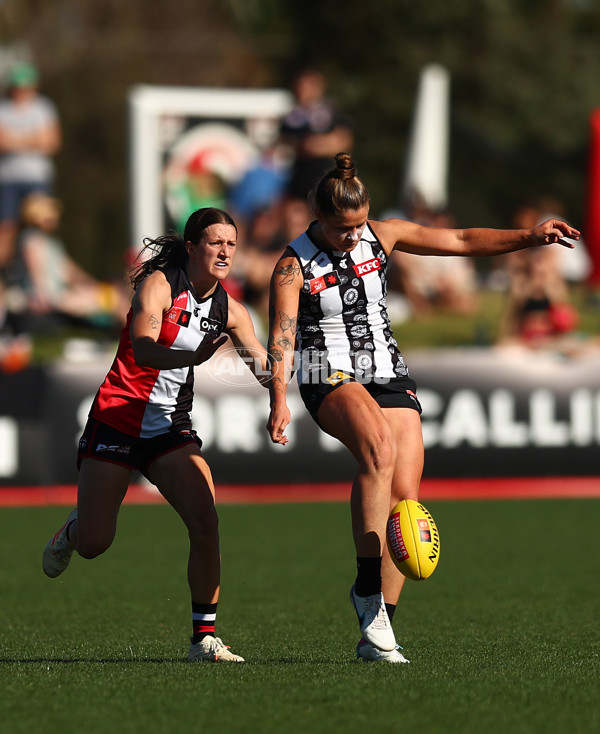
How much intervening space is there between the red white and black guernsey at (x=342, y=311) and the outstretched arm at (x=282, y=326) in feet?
0.29

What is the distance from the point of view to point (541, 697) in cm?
471

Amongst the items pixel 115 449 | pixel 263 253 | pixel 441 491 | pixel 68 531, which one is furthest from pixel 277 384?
pixel 263 253

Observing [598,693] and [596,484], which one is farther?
[596,484]

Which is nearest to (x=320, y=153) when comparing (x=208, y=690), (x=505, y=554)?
(x=505, y=554)

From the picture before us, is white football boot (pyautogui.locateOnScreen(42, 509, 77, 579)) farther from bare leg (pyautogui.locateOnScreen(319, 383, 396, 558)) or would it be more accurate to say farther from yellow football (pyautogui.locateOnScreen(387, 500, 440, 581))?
yellow football (pyautogui.locateOnScreen(387, 500, 440, 581))

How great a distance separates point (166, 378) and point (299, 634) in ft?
4.81

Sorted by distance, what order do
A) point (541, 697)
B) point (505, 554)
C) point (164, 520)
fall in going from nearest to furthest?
point (541, 697)
point (505, 554)
point (164, 520)

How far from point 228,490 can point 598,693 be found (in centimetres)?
768

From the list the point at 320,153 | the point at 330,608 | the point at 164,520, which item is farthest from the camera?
the point at 320,153

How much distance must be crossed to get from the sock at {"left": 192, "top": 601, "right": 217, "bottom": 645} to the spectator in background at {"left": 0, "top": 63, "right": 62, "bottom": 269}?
11686mm

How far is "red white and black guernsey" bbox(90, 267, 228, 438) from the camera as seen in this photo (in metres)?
5.74

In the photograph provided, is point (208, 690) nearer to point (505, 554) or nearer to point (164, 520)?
point (505, 554)

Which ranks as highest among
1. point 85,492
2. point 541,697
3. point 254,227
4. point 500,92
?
point 500,92

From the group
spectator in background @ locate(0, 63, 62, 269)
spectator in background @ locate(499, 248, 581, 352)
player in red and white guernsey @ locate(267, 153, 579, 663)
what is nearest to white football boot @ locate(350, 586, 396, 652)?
player in red and white guernsey @ locate(267, 153, 579, 663)
